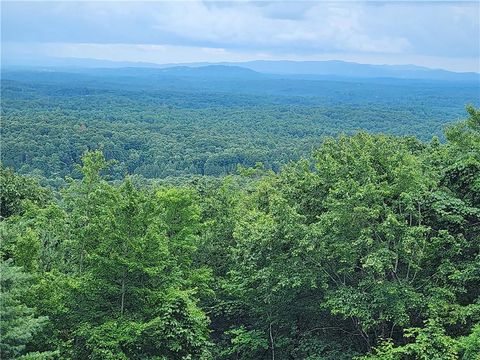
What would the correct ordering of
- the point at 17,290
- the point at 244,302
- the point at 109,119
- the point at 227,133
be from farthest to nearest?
the point at 109,119
the point at 227,133
the point at 244,302
the point at 17,290

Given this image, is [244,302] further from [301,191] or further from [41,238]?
[41,238]

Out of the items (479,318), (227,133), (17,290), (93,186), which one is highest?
(93,186)

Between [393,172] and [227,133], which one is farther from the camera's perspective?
[227,133]

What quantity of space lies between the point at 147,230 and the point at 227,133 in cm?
12199

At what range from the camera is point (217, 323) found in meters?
19.8

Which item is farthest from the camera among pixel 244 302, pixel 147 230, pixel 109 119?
pixel 109 119

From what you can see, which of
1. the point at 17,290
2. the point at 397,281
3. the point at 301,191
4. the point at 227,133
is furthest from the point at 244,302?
the point at 227,133

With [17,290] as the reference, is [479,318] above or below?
below

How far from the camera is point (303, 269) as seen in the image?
609 inches

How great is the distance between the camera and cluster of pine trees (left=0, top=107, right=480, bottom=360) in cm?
1384

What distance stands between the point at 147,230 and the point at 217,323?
21.7 ft

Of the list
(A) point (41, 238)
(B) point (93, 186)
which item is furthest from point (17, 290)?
(A) point (41, 238)

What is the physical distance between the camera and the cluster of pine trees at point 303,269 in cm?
1384

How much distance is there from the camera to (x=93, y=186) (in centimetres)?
1633
